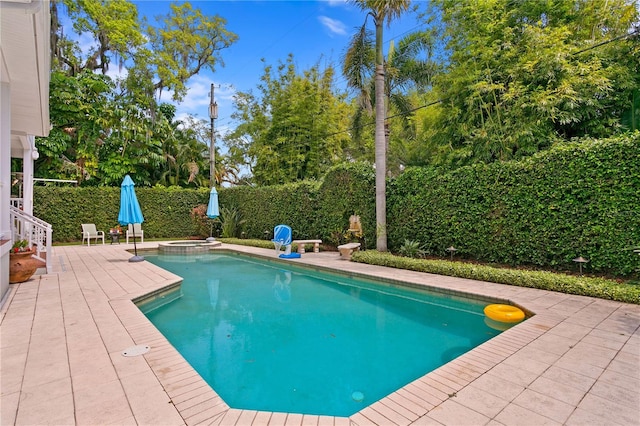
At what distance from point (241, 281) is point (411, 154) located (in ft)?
39.8

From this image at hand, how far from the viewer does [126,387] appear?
271cm

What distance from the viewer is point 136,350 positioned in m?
3.45

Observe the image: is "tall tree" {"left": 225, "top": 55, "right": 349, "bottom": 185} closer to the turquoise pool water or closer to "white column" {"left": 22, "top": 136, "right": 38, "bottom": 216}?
"white column" {"left": 22, "top": 136, "right": 38, "bottom": 216}

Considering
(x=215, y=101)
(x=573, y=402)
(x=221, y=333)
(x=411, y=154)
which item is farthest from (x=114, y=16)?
(x=573, y=402)

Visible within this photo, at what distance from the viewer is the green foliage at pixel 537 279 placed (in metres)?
5.45

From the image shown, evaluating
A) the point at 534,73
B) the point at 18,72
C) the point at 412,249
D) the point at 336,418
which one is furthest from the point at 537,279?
the point at 18,72

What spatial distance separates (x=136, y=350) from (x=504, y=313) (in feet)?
16.8

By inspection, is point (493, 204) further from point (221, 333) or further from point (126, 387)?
point (126, 387)

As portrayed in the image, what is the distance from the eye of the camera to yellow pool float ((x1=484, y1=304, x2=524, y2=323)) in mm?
4926

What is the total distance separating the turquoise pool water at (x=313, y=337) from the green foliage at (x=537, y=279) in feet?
4.46

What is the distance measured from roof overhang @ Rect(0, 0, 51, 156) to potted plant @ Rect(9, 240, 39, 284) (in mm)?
3090

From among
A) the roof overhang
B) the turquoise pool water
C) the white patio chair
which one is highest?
the roof overhang

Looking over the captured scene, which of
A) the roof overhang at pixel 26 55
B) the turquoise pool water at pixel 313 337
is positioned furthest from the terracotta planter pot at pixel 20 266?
the roof overhang at pixel 26 55

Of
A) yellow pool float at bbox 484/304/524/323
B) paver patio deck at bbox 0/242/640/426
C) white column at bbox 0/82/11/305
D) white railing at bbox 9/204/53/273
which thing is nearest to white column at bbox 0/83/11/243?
white column at bbox 0/82/11/305
